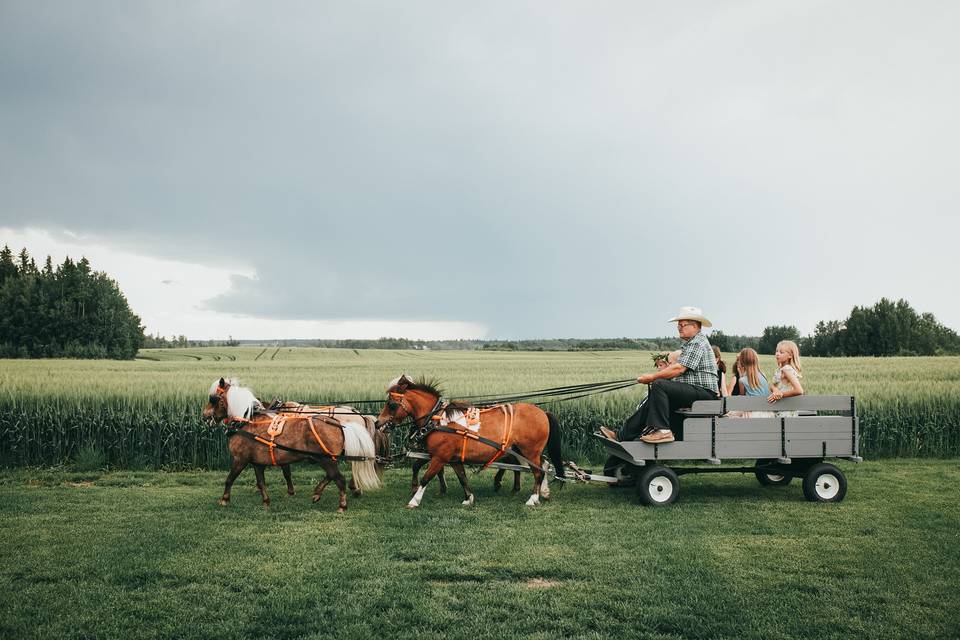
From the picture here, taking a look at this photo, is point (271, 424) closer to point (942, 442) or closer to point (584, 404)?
point (584, 404)

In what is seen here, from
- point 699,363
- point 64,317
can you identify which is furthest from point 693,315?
point 64,317

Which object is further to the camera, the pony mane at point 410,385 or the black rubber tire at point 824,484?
the black rubber tire at point 824,484

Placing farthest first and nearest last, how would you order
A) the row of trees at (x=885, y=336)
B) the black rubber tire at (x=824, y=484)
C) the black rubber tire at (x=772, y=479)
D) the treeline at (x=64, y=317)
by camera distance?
the row of trees at (x=885, y=336)
the treeline at (x=64, y=317)
the black rubber tire at (x=772, y=479)
the black rubber tire at (x=824, y=484)

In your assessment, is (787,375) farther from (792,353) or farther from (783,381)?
(792,353)

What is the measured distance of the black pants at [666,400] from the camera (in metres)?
7.62

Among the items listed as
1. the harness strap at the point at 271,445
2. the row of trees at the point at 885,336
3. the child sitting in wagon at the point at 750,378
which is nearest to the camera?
the harness strap at the point at 271,445

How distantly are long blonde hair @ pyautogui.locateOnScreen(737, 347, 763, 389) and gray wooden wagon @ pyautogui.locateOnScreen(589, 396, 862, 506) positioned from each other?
89 centimetres

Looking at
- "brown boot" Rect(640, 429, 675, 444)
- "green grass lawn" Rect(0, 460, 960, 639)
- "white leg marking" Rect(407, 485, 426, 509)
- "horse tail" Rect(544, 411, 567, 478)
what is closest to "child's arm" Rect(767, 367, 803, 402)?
"green grass lawn" Rect(0, 460, 960, 639)

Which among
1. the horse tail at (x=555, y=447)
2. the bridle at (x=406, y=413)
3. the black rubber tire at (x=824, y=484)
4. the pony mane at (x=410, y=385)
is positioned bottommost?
the black rubber tire at (x=824, y=484)

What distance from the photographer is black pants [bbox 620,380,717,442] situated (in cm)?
762

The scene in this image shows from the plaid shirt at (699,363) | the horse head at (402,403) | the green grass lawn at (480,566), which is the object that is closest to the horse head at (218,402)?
the green grass lawn at (480,566)

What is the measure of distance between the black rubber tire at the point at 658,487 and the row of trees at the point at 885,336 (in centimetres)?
8255

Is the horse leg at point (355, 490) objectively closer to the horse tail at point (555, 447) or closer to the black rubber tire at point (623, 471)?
the horse tail at point (555, 447)

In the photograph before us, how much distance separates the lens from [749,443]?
7863 mm
